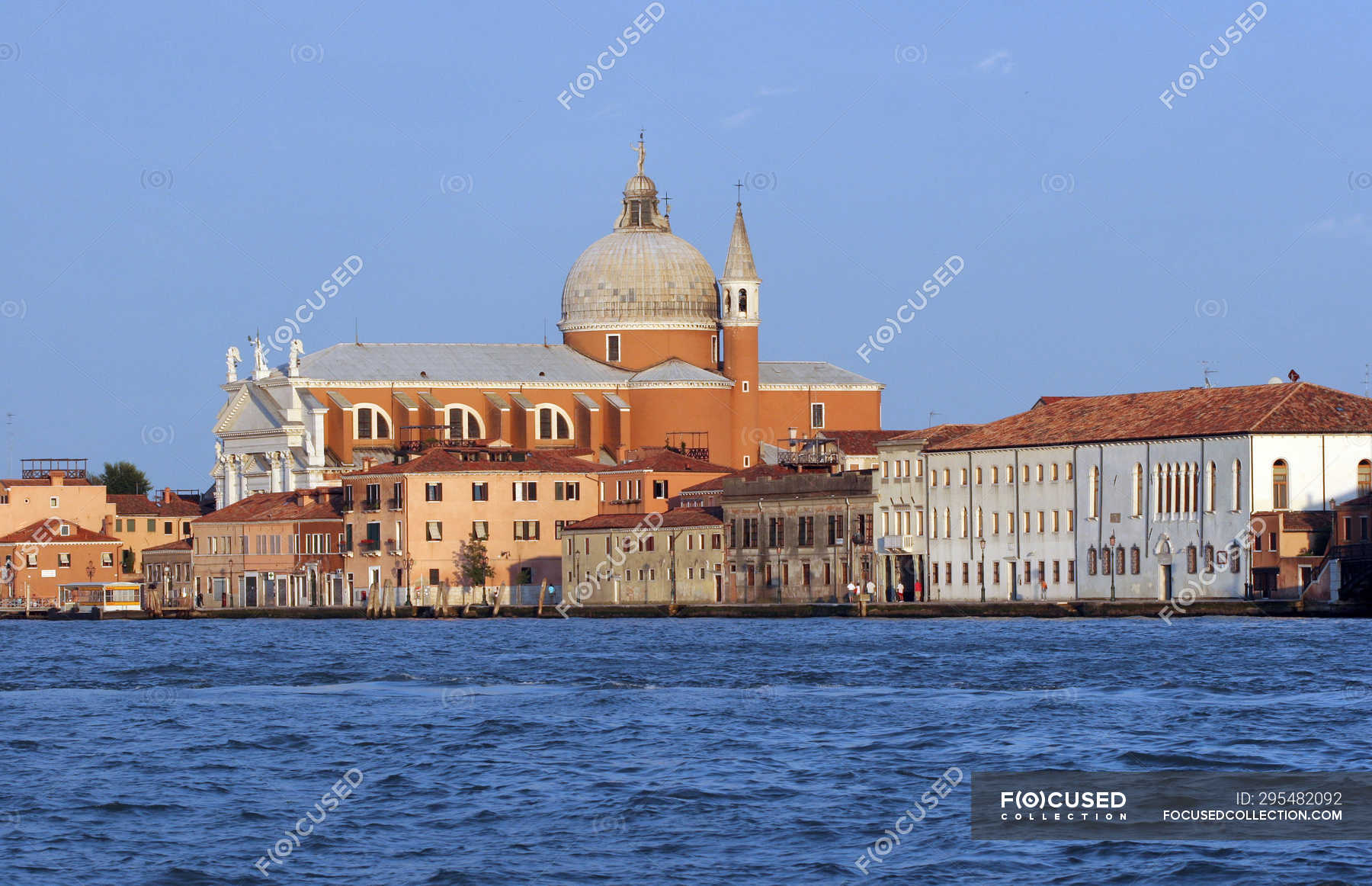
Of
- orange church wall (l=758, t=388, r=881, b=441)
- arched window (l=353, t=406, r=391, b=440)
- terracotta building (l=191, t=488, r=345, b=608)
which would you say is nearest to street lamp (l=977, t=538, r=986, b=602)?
terracotta building (l=191, t=488, r=345, b=608)

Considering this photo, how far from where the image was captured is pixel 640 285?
91938 millimetres

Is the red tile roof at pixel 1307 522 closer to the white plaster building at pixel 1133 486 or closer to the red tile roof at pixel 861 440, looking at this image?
the white plaster building at pixel 1133 486

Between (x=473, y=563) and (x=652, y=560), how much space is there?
6261mm

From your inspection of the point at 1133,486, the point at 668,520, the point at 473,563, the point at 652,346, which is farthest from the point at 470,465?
the point at 1133,486

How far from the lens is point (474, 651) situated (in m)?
47.0

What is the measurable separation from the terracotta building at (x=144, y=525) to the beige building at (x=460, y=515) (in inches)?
767

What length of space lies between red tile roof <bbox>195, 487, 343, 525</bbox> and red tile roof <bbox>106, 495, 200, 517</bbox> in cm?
1099

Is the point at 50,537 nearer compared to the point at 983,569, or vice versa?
the point at 983,569

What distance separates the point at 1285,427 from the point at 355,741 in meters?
31.3

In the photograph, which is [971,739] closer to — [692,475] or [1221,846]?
[1221,846]

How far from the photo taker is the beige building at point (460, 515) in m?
75.2

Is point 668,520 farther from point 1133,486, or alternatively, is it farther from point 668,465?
point 1133,486


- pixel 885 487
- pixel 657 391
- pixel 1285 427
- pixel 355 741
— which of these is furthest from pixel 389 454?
pixel 355 741

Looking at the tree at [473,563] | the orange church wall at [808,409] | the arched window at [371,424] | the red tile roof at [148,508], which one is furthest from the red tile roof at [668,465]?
the red tile roof at [148,508]
